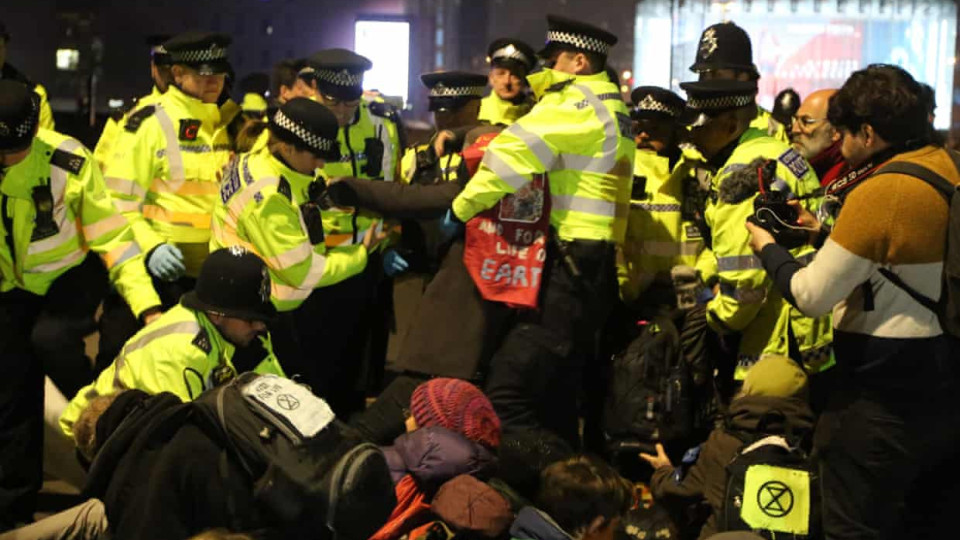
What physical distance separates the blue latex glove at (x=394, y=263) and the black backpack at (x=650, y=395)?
1158 millimetres

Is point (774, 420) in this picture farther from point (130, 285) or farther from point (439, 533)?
point (130, 285)

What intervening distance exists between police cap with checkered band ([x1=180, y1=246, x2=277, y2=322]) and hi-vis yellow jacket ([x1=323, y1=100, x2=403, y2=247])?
66.6 inches

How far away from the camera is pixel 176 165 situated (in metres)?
6.44

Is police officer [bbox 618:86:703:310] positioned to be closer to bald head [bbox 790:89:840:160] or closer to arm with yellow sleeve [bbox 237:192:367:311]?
bald head [bbox 790:89:840:160]

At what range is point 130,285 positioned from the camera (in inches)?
219

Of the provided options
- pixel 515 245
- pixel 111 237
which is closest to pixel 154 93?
pixel 111 237

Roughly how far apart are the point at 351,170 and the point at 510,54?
1.85 m

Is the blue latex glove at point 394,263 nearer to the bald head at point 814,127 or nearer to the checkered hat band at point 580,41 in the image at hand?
the checkered hat band at point 580,41

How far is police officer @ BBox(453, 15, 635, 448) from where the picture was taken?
A: 553 cm

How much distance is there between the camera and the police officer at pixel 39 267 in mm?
5242

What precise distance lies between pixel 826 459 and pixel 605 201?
170 centimetres

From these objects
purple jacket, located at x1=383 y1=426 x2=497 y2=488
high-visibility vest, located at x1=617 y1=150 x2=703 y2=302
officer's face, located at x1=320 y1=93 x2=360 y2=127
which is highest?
officer's face, located at x1=320 y1=93 x2=360 y2=127

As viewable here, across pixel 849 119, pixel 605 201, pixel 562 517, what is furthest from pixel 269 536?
pixel 605 201

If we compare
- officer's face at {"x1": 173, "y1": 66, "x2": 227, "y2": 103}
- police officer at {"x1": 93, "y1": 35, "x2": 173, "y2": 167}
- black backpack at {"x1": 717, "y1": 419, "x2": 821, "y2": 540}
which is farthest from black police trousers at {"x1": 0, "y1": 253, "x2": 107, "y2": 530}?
black backpack at {"x1": 717, "y1": 419, "x2": 821, "y2": 540}
